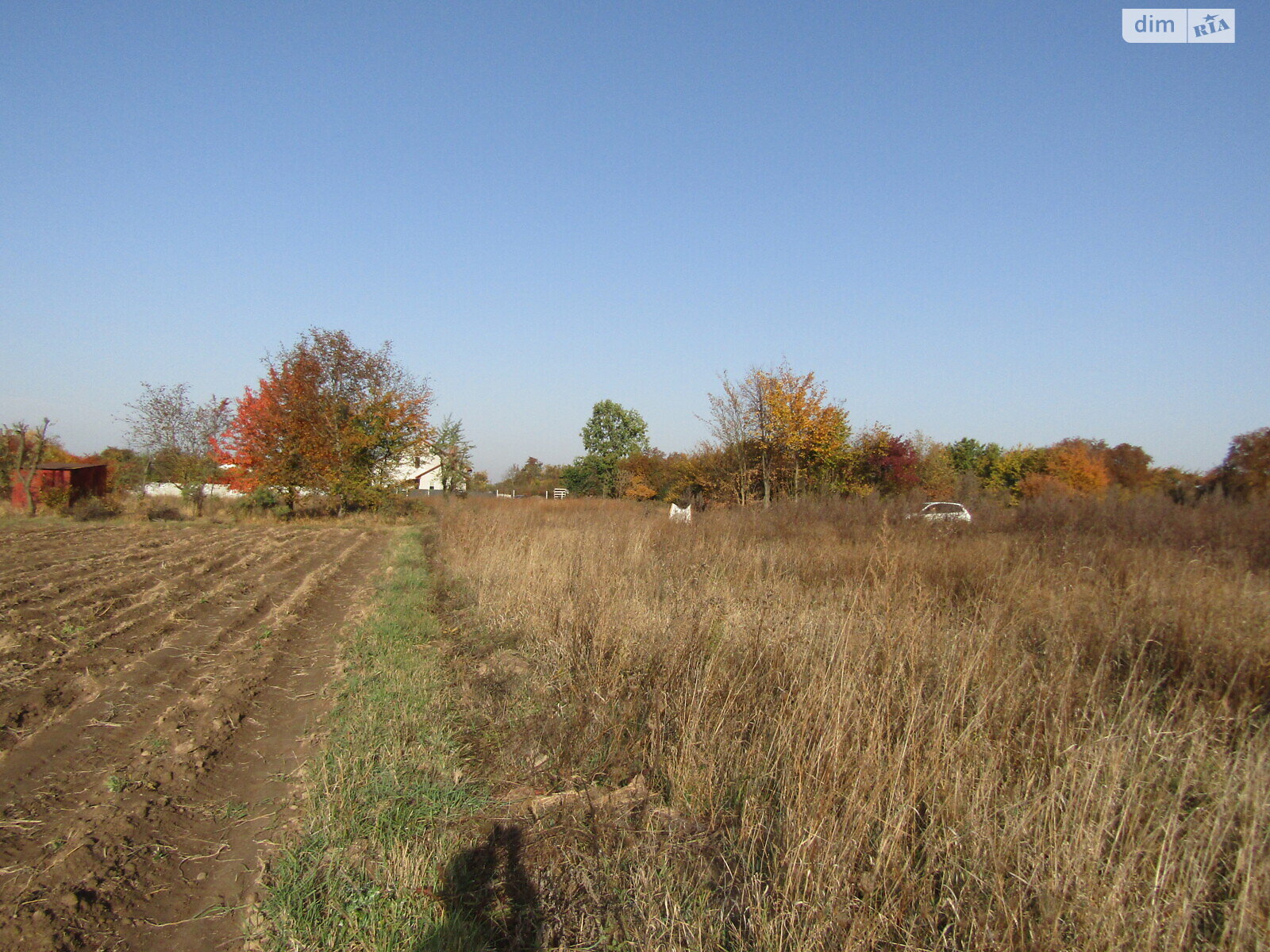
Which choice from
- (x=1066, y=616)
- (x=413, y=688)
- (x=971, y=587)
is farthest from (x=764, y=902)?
(x=971, y=587)

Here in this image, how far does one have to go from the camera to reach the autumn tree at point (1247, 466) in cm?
1356

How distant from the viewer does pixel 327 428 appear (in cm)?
2998

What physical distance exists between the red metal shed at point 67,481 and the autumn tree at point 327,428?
5232 mm

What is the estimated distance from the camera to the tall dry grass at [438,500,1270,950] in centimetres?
238

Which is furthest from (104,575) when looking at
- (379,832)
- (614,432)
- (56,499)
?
(614,432)

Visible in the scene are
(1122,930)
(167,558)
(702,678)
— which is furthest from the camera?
(167,558)

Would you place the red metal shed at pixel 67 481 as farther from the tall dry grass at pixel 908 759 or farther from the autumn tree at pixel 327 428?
the tall dry grass at pixel 908 759

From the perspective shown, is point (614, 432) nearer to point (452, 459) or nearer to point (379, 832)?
point (452, 459)

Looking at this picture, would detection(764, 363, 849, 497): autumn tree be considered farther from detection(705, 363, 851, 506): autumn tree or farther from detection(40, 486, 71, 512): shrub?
detection(40, 486, 71, 512): shrub

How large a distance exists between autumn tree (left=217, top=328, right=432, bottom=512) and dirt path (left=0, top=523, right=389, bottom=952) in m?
19.9

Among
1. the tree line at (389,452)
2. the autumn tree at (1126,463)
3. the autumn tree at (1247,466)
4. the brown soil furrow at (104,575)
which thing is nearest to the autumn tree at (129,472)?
the tree line at (389,452)

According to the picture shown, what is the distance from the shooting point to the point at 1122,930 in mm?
2197

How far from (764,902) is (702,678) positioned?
1806mm

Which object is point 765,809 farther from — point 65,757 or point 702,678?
point 65,757
